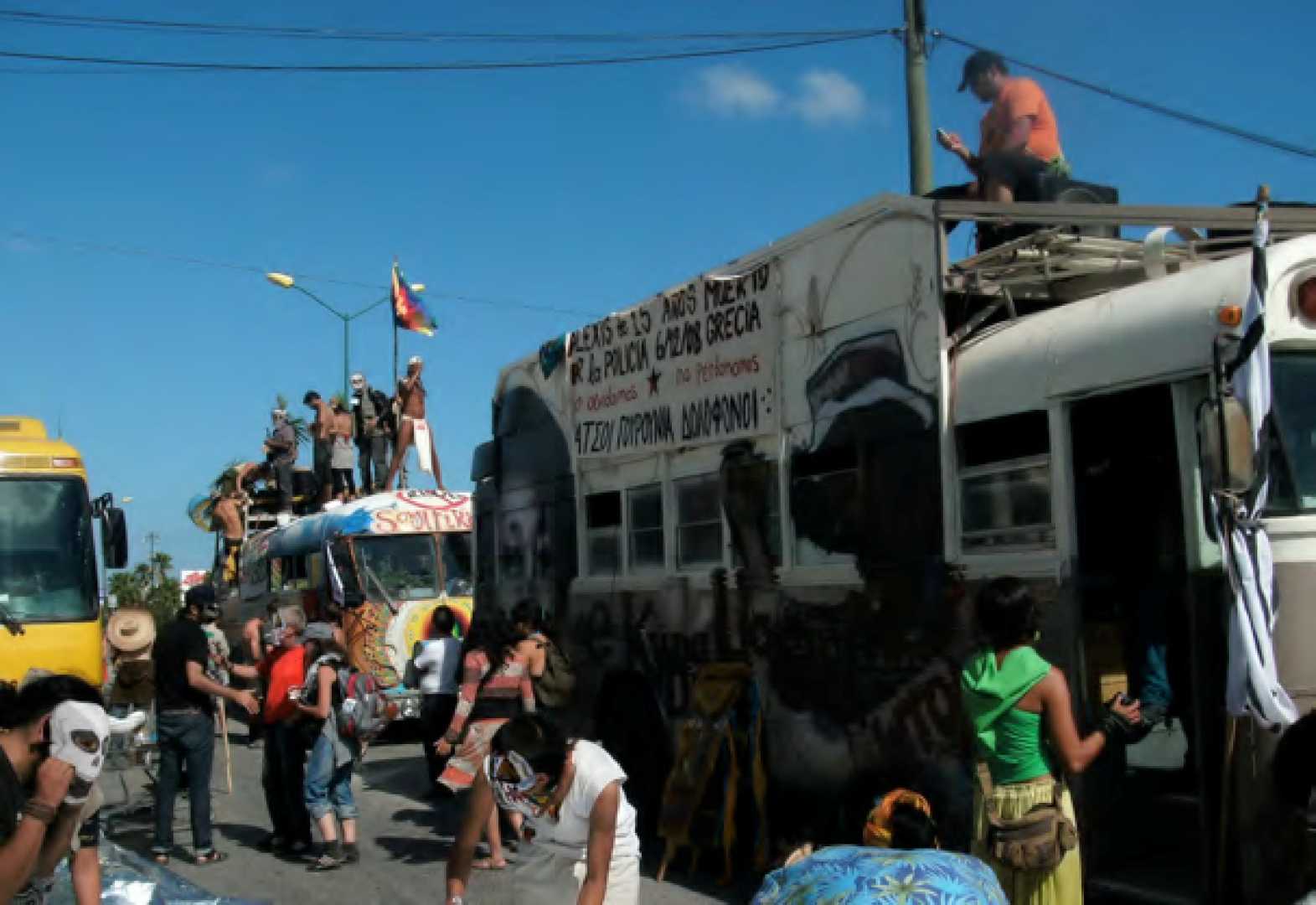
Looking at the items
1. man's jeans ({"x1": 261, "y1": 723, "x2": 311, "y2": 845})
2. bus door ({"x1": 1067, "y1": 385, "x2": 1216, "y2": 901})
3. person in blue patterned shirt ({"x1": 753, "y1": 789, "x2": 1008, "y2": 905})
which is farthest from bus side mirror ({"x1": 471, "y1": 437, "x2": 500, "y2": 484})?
person in blue patterned shirt ({"x1": 753, "y1": 789, "x2": 1008, "y2": 905})

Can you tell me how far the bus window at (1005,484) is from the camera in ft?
19.4

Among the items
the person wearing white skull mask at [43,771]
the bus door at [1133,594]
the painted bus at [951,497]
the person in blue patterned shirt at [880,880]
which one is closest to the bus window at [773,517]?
the painted bus at [951,497]

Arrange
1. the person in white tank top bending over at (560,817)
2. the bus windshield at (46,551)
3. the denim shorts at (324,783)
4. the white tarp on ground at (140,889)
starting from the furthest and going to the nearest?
the bus windshield at (46,551)
the denim shorts at (324,783)
the white tarp on ground at (140,889)
the person in white tank top bending over at (560,817)

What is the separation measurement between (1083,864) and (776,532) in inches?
108

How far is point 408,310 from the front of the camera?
1059 inches

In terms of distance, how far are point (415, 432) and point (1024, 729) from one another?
16635 millimetres

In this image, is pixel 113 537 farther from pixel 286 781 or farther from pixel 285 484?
pixel 285 484

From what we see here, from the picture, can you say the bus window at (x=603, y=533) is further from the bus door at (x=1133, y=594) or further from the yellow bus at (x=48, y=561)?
the bus door at (x=1133, y=594)

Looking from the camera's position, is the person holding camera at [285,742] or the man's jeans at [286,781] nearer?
the person holding camera at [285,742]

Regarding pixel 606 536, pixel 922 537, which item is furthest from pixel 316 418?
pixel 922 537

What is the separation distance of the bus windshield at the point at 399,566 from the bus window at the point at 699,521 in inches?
343

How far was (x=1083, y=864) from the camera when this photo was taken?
564 cm

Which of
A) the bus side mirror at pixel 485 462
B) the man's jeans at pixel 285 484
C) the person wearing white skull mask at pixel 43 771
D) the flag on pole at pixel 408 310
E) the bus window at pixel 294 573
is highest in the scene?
the flag on pole at pixel 408 310

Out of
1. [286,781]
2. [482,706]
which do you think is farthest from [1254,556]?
[286,781]
